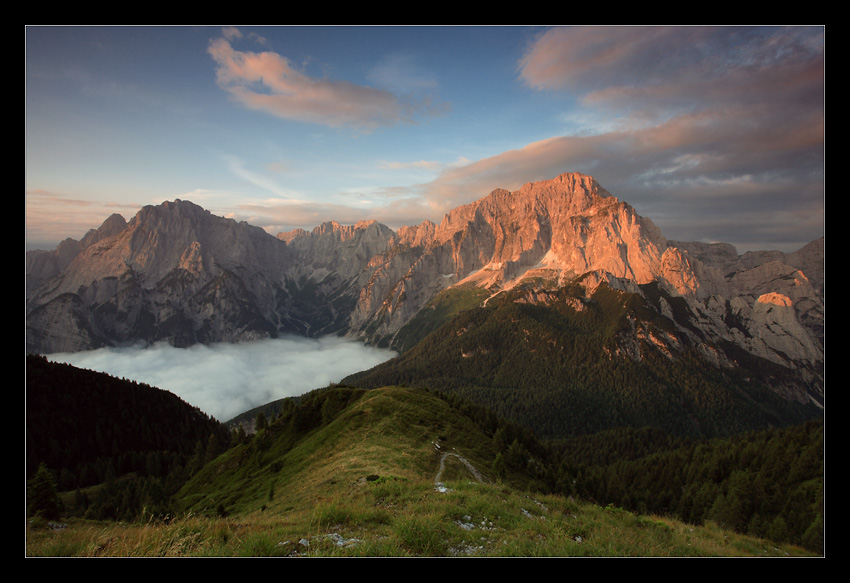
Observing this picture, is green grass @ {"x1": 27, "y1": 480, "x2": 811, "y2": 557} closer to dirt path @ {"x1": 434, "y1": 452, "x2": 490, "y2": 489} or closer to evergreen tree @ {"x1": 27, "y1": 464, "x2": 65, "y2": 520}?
dirt path @ {"x1": 434, "y1": 452, "x2": 490, "y2": 489}

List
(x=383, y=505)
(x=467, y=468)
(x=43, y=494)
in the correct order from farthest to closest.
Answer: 1. (x=467, y=468)
2. (x=43, y=494)
3. (x=383, y=505)

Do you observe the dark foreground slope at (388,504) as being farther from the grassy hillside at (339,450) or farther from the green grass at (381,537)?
the grassy hillside at (339,450)

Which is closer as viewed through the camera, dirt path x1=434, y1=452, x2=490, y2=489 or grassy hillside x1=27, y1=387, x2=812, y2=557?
grassy hillside x1=27, y1=387, x2=812, y2=557

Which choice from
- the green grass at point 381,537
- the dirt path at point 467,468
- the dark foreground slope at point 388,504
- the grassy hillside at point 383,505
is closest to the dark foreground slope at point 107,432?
the grassy hillside at point 383,505

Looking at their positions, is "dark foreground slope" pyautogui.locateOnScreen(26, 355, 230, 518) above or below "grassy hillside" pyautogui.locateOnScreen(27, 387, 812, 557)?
below

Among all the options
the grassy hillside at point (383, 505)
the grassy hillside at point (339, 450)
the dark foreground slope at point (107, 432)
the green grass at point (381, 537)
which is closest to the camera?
the green grass at point (381, 537)

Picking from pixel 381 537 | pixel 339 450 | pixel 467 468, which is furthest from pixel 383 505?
pixel 339 450

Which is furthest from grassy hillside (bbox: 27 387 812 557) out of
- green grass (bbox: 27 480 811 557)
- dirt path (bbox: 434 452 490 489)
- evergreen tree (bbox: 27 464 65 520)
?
evergreen tree (bbox: 27 464 65 520)

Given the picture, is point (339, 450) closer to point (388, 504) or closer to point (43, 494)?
point (43, 494)

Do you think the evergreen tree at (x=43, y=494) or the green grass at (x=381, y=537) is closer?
the green grass at (x=381, y=537)

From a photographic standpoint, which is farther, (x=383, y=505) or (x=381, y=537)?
(x=383, y=505)

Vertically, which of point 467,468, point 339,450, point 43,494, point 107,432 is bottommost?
point 107,432
